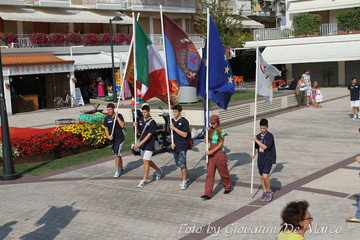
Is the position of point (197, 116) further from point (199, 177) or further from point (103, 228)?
point (103, 228)

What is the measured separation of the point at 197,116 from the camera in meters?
19.5

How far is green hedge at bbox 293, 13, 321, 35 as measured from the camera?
3662cm

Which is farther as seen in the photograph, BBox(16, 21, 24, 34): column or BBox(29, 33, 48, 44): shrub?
BBox(16, 21, 24, 34): column

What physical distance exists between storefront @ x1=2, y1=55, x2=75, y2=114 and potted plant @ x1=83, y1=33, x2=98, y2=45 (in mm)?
3885

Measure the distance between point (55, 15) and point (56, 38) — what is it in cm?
186

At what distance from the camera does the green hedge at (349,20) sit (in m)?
34.7

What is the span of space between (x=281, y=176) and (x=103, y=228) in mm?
4644

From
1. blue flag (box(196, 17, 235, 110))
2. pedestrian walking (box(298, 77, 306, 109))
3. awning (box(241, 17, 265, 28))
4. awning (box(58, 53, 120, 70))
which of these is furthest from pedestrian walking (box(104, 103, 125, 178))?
awning (box(241, 17, 265, 28))

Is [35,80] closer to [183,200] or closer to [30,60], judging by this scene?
[30,60]

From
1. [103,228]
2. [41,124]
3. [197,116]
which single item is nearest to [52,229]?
[103,228]

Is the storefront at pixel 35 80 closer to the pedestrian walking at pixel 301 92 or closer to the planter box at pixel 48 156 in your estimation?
the planter box at pixel 48 156

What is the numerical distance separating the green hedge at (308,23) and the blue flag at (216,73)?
2704 cm

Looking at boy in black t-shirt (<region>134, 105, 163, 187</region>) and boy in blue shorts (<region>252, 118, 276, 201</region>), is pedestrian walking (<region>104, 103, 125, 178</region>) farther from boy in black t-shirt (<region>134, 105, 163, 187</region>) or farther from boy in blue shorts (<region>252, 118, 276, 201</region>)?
boy in blue shorts (<region>252, 118, 276, 201</region>)

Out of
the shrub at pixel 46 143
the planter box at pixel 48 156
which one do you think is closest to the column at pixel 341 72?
the planter box at pixel 48 156
